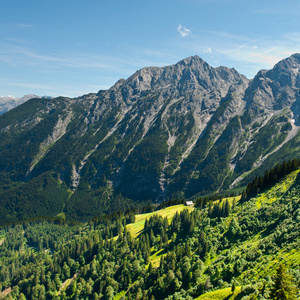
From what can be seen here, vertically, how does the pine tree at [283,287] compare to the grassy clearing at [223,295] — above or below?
Result: above

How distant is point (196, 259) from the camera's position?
84312 mm

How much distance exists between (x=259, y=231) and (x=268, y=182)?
45.8m

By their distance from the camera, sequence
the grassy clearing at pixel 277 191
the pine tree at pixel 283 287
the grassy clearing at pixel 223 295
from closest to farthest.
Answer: the pine tree at pixel 283 287, the grassy clearing at pixel 223 295, the grassy clearing at pixel 277 191

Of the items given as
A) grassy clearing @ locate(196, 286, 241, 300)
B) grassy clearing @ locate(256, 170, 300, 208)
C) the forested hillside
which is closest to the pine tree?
the forested hillside

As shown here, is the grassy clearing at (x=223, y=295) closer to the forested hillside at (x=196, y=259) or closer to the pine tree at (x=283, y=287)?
the forested hillside at (x=196, y=259)

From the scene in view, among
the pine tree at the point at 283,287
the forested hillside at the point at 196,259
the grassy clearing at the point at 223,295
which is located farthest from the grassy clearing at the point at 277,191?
the pine tree at the point at 283,287

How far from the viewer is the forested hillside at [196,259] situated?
2284 inches

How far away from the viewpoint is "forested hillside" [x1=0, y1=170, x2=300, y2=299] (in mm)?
58013

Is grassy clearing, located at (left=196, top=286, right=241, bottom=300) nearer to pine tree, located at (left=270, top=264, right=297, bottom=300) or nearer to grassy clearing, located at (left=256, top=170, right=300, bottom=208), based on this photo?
pine tree, located at (left=270, top=264, right=297, bottom=300)

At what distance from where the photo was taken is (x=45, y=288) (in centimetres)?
12619

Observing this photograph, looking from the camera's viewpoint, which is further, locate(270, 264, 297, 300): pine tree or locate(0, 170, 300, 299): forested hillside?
locate(0, 170, 300, 299): forested hillside

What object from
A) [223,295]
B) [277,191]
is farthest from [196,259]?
[277,191]

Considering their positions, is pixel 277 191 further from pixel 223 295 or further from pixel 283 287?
pixel 283 287

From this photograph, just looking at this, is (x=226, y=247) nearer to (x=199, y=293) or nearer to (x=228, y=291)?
(x=199, y=293)
